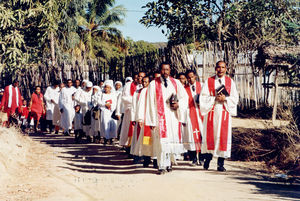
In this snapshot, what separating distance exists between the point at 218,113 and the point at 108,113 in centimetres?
536

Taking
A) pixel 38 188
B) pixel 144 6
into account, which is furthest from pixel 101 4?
pixel 38 188

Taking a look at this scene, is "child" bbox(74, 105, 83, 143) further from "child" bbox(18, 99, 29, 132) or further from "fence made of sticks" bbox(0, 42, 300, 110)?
"child" bbox(18, 99, 29, 132)

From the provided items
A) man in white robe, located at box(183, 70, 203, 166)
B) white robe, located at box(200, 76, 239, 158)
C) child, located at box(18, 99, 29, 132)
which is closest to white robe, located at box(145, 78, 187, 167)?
white robe, located at box(200, 76, 239, 158)

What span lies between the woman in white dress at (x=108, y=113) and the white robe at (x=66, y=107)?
10.9 ft

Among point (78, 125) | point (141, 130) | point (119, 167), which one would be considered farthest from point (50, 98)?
point (141, 130)

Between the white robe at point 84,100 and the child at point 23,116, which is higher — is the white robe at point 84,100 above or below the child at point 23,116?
above

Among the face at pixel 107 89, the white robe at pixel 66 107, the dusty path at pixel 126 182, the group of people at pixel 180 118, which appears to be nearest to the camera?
the dusty path at pixel 126 182

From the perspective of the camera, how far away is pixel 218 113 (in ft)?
28.4

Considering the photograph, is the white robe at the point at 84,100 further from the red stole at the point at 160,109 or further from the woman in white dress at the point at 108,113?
the red stole at the point at 160,109

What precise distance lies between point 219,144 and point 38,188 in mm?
3266

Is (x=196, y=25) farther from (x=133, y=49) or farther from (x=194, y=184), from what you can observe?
(x=133, y=49)

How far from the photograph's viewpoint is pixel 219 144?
852 centimetres

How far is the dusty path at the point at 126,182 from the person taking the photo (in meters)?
6.49

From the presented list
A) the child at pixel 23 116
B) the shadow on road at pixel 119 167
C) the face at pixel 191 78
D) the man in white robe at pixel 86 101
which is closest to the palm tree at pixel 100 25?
the child at pixel 23 116
